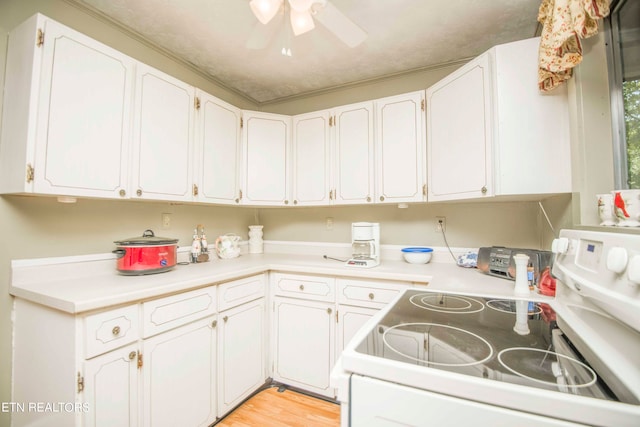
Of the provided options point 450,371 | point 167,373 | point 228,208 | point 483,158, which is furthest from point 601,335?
point 228,208

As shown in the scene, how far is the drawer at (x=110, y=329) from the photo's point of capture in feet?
3.66

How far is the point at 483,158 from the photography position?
159 cm

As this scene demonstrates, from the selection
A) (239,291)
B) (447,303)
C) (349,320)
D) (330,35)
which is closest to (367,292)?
(349,320)

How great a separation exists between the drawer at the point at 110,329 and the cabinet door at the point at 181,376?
11cm

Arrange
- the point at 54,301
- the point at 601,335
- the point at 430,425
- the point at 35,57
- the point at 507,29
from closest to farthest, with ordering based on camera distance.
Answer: the point at 430,425 < the point at 601,335 < the point at 54,301 < the point at 35,57 < the point at 507,29

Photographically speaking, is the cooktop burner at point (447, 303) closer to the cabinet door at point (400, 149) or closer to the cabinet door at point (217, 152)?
the cabinet door at point (400, 149)

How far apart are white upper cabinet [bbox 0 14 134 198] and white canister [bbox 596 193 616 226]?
2.19 metres

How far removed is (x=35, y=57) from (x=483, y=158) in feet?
7.36

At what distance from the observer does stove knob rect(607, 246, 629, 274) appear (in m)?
0.61

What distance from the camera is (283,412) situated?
1.81m

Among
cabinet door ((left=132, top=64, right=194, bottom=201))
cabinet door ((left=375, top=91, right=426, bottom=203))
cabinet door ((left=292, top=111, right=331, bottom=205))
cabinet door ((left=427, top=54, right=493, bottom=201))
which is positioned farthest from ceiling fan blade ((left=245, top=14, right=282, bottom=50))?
cabinet door ((left=427, top=54, right=493, bottom=201))

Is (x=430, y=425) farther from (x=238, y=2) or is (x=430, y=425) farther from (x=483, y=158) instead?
(x=238, y=2)

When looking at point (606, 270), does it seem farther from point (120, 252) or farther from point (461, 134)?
point (120, 252)

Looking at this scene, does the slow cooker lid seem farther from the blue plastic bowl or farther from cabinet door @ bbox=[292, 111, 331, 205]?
the blue plastic bowl
